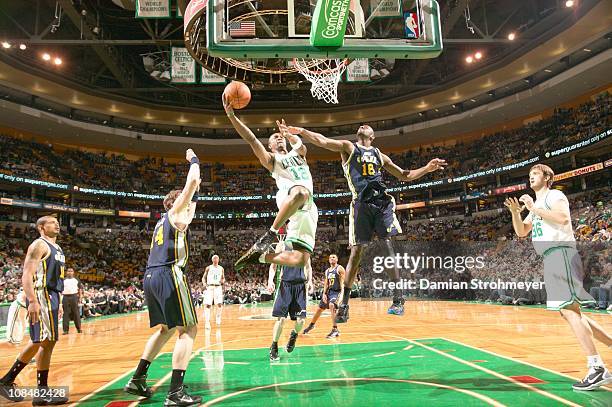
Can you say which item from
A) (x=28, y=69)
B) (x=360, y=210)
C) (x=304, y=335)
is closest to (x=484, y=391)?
(x=360, y=210)

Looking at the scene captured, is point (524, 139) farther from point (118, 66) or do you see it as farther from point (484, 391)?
point (484, 391)

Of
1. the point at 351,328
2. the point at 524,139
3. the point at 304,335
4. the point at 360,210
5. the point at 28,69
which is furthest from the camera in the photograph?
the point at 524,139

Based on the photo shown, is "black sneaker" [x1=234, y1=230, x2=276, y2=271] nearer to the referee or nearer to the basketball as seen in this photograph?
the basketball

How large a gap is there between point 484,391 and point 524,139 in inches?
1158

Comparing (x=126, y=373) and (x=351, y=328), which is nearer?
(x=126, y=373)

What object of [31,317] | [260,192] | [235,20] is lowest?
[31,317]

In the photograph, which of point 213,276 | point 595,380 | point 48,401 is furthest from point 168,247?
point 213,276

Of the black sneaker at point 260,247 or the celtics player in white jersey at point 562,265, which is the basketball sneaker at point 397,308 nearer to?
the celtics player in white jersey at point 562,265

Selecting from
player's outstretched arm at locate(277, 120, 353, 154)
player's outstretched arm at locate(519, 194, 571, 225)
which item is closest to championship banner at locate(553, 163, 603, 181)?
player's outstretched arm at locate(519, 194, 571, 225)

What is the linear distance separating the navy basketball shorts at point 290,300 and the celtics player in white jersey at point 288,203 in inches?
68.9

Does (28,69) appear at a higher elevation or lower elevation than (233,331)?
higher

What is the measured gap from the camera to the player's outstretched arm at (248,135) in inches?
213

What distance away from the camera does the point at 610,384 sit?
207 inches

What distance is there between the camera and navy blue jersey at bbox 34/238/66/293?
5.41 meters
